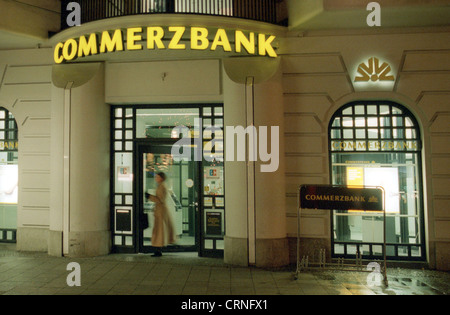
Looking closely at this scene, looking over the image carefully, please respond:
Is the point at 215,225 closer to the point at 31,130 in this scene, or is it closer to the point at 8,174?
the point at 31,130

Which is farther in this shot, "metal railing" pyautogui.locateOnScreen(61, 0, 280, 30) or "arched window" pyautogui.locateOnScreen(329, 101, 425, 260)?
"metal railing" pyautogui.locateOnScreen(61, 0, 280, 30)

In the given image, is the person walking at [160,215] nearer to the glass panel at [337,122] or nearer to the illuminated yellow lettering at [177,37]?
the illuminated yellow lettering at [177,37]

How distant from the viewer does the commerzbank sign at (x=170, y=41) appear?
7961 millimetres

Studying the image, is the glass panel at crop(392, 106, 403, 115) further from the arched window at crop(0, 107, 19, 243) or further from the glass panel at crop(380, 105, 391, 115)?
the arched window at crop(0, 107, 19, 243)

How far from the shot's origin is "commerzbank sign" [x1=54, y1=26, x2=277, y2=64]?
7.96 metres

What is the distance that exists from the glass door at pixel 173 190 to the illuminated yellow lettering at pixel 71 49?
2.70 metres

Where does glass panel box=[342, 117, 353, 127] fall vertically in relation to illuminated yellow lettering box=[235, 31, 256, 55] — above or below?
below

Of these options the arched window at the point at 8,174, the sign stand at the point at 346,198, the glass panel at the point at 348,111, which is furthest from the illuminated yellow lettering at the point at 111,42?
the glass panel at the point at 348,111

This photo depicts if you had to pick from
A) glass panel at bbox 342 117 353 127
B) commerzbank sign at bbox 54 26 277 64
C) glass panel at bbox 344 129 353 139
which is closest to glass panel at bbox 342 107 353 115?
glass panel at bbox 342 117 353 127

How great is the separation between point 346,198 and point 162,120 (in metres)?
4.91

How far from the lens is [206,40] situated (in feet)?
26.0
